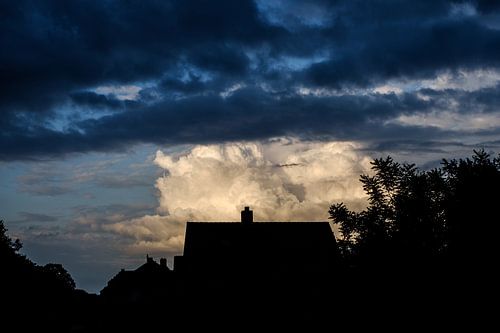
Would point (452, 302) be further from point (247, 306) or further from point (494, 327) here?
point (247, 306)

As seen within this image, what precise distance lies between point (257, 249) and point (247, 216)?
401cm

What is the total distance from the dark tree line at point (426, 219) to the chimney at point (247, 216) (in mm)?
33112

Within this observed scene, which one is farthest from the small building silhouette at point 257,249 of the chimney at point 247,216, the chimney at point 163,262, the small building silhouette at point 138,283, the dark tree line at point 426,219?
the dark tree line at point 426,219

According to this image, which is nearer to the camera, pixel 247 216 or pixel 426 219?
pixel 426 219

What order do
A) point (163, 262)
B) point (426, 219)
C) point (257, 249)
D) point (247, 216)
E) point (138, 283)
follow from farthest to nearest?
point (163, 262)
point (138, 283)
point (247, 216)
point (257, 249)
point (426, 219)

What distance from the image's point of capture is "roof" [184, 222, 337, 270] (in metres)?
52.0

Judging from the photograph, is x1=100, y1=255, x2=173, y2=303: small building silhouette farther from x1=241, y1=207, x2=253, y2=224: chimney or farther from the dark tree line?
the dark tree line

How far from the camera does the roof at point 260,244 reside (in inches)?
2047

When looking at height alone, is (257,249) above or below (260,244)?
below

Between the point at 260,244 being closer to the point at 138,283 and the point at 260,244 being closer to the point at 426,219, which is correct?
the point at 138,283

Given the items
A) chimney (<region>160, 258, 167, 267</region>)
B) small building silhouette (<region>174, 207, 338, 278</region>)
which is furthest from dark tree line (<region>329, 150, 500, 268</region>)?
chimney (<region>160, 258, 167, 267</region>)

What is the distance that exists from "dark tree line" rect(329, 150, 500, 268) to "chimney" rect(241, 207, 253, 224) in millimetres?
33112

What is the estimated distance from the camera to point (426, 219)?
2102 centimetres

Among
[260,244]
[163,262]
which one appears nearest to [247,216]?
[260,244]
